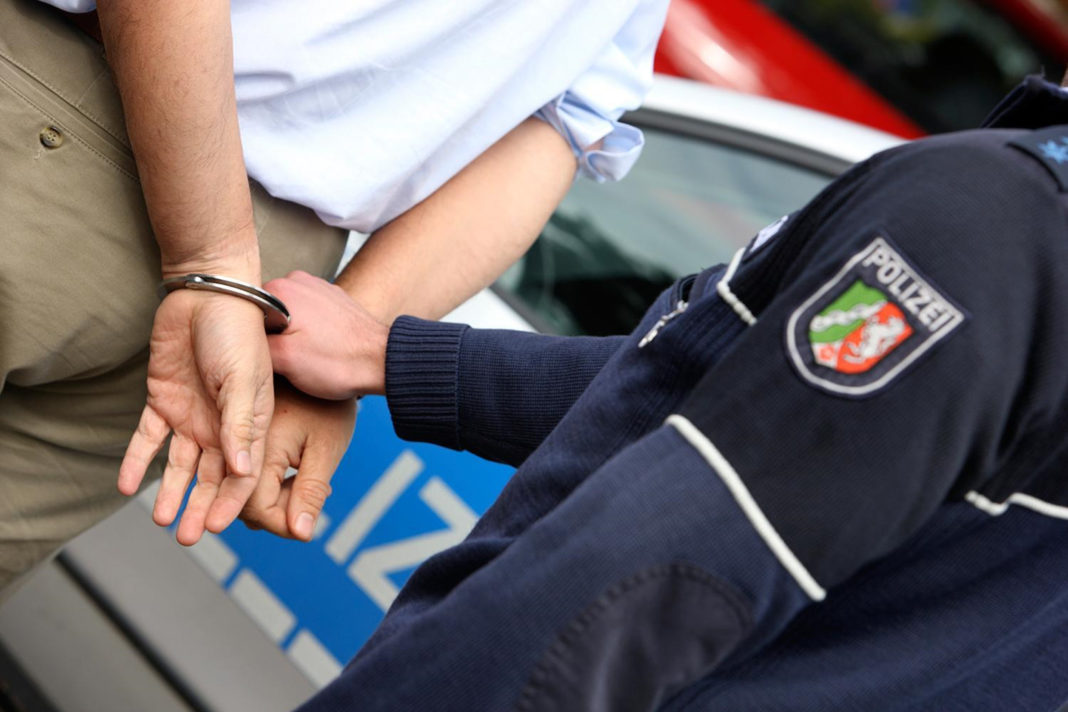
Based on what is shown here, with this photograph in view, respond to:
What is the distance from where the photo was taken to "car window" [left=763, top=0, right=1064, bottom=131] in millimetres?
5672

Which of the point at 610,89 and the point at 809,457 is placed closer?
the point at 809,457

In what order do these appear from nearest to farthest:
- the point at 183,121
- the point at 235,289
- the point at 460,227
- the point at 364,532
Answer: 1. the point at 183,121
2. the point at 235,289
3. the point at 460,227
4. the point at 364,532

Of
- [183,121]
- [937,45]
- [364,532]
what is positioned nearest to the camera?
[183,121]

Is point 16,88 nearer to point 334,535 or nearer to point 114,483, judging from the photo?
point 114,483

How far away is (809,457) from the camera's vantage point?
0.68m

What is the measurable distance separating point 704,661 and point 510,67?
0.62 m

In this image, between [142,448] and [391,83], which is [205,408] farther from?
[391,83]

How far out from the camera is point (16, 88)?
3.11 ft

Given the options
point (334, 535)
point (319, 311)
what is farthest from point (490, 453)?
point (334, 535)

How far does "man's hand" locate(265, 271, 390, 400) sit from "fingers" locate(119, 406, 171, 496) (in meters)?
0.13

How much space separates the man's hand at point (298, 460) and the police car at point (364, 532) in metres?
0.40

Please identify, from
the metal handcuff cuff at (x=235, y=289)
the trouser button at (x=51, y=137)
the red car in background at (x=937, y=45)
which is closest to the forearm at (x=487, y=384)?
the metal handcuff cuff at (x=235, y=289)

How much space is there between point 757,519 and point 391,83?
58cm

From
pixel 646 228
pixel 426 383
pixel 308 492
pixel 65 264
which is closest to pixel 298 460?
pixel 308 492
